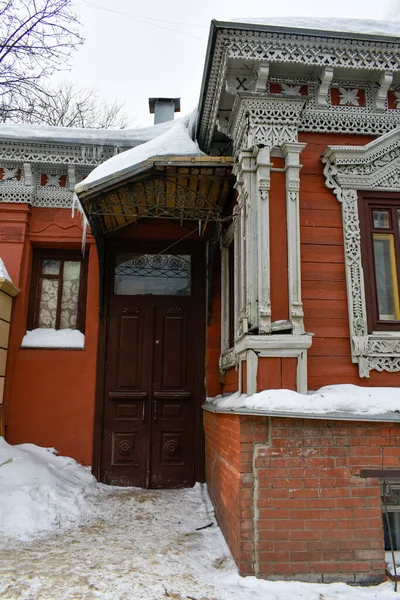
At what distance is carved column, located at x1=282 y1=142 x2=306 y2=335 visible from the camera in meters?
3.98

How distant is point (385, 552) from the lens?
3752mm

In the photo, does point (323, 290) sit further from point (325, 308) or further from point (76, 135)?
point (76, 135)

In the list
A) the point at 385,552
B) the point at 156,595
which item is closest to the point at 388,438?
A: the point at 385,552

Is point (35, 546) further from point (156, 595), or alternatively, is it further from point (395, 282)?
point (395, 282)

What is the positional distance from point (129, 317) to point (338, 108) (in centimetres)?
376

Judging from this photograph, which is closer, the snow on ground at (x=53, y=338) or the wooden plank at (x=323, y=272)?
the wooden plank at (x=323, y=272)

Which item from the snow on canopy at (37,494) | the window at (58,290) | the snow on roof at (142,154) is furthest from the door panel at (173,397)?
the snow on roof at (142,154)

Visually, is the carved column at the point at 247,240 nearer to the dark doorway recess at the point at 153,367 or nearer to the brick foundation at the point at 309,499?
the brick foundation at the point at 309,499

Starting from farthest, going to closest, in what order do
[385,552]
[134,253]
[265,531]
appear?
[134,253] → [385,552] → [265,531]

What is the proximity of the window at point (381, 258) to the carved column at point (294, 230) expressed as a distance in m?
0.70

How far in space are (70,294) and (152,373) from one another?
166cm

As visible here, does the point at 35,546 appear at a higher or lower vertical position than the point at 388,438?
lower

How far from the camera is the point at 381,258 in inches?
175

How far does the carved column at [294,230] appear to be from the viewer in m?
3.98
